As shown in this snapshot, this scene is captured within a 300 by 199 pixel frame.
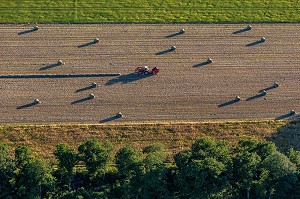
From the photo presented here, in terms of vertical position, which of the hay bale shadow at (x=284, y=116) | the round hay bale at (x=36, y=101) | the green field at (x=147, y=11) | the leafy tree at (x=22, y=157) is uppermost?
the green field at (x=147, y=11)

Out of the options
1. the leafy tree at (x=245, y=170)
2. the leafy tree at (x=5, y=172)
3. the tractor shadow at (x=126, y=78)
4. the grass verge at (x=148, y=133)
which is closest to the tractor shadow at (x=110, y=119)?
the grass verge at (x=148, y=133)

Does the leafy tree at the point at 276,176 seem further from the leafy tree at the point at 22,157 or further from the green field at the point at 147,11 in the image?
the green field at the point at 147,11

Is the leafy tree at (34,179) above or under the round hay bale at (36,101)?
under

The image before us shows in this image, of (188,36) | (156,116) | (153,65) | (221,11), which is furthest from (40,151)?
(221,11)

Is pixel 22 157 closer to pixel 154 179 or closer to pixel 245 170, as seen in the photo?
pixel 154 179

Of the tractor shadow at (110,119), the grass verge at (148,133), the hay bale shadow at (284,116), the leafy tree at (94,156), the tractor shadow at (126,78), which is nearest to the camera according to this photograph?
the leafy tree at (94,156)

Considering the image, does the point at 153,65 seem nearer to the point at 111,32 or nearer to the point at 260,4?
the point at 111,32

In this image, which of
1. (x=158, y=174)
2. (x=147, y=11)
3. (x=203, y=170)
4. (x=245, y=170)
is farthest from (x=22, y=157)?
(x=147, y=11)

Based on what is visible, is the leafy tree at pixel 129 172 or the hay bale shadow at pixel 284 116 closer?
the leafy tree at pixel 129 172
